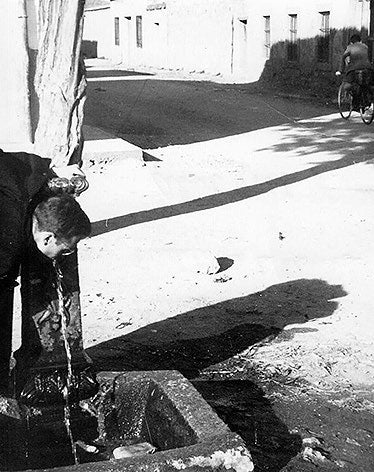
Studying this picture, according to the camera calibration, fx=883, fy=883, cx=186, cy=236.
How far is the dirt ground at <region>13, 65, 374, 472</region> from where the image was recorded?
4.37m

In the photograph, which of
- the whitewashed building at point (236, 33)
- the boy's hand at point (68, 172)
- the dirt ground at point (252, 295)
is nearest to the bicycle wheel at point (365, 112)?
the whitewashed building at point (236, 33)

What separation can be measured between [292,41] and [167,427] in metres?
21.2

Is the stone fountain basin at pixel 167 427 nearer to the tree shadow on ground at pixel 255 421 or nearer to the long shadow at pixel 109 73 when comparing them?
the tree shadow on ground at pixel 255 421

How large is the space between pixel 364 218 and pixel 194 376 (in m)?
3.88

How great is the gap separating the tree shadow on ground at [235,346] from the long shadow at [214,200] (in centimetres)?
217

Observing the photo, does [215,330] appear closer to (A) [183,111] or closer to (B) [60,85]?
(B) [60,85]

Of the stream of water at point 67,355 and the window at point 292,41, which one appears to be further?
the window at point 292,41

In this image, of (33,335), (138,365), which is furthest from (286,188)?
(33,335)

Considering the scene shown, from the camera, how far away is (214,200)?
30.2ft

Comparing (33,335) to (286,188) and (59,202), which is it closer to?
(59,202)

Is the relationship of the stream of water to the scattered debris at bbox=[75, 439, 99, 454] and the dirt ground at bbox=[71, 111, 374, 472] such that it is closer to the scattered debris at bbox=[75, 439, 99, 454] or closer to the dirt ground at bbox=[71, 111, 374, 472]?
the scattered debris at bbox=[75, 439, 99, 454]

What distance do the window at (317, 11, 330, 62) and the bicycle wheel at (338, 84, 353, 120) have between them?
16.0 ft

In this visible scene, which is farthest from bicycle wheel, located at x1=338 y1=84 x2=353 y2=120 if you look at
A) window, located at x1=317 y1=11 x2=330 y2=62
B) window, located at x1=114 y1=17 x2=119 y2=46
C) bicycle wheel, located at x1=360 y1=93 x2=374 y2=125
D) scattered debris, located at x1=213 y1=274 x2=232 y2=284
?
window, located at x1=114 y1=17 x2=119 y2=46

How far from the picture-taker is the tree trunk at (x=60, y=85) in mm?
5230
